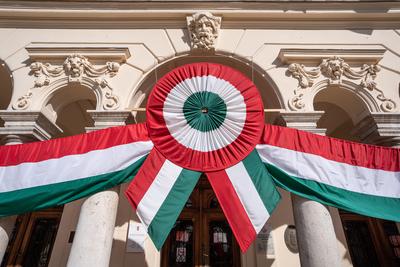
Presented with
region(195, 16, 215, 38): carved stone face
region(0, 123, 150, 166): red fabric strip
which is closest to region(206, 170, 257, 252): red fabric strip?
region(0, 123, 150, 166): red fabric strip

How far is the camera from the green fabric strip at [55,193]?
3916mm

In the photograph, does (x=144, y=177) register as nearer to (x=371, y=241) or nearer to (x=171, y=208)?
(x=171, y=208)

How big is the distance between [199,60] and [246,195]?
356cm

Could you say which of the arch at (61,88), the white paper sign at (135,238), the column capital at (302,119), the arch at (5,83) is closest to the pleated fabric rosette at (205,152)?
the column capital at (302,119)

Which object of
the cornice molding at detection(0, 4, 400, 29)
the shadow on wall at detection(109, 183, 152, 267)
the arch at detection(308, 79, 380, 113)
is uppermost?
the cornice molding at detection(0, 4, 400, 29)

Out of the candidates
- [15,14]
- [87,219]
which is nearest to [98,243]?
[87,219]

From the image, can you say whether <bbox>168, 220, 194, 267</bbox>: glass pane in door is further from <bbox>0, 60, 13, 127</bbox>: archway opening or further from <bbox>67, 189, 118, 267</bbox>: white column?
<bbox>0, 60, 13, 127</bbox>: archway opening

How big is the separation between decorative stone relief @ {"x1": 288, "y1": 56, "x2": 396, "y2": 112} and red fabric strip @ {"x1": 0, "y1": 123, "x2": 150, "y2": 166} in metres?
3.20

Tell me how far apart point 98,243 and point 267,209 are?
2556 mm

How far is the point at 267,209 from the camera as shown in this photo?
3.67 m

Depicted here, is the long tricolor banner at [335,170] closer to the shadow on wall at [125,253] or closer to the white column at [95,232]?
the white column at [95,232]

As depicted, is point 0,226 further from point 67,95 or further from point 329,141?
point 329,141

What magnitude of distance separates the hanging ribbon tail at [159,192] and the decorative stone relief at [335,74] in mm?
2833

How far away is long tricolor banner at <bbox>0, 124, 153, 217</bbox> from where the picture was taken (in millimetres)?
3939
